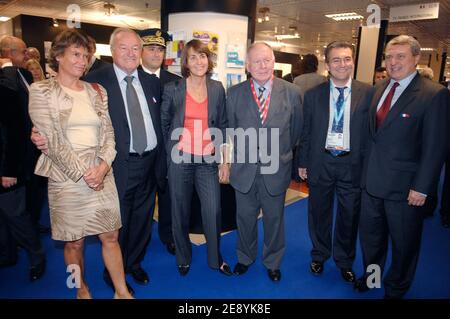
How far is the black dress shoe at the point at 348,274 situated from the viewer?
272 cm

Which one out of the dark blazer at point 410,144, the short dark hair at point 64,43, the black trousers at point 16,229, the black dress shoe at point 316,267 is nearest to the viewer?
the short dark hair at point 64,43

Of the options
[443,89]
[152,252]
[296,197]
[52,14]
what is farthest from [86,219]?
[52,14]

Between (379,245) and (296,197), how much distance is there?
2.39 m

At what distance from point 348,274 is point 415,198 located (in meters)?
0.97

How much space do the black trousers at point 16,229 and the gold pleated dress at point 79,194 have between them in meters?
0.79

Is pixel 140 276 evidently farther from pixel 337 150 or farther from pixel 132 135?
pixel 337 150

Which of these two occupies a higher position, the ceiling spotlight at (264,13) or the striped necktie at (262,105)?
the ceiling spotlight at (264,13)

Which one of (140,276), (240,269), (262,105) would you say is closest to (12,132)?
(140,276)

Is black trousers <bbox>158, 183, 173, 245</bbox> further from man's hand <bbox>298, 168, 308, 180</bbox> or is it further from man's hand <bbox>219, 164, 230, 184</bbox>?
man's hand <bbox>298, 168, 308, 180</bbox>

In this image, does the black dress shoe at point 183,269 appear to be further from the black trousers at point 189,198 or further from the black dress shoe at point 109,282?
the black dress shoe at point 109,282

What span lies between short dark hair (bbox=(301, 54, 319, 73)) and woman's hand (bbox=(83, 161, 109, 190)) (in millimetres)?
3362

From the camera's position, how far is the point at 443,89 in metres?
2.08

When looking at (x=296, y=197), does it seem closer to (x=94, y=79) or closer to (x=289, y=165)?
(x=289, y=165)

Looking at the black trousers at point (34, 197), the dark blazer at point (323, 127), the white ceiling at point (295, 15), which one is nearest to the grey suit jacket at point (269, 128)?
the dark blazer at point (323, 127)
